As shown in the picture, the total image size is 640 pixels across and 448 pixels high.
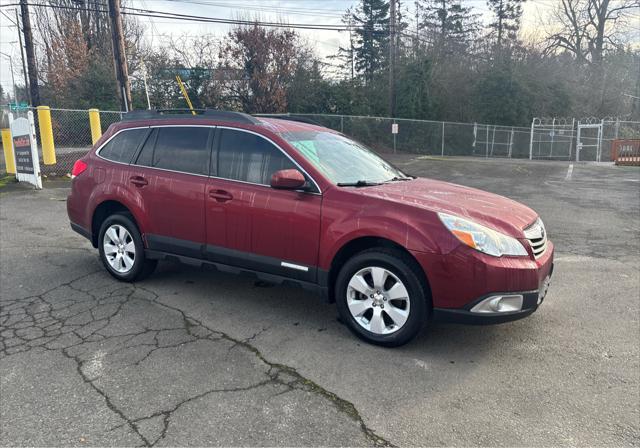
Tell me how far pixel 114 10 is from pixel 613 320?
617 inches

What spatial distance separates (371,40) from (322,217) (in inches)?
1496

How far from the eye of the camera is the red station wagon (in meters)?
3.64

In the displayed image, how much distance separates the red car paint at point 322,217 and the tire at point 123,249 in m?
0.15

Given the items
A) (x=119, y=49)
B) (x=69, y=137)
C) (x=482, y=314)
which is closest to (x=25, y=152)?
(x=119, y=49)

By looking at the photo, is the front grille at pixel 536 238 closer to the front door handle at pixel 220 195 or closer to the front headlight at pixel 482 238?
the front headlight at pixel 482 238

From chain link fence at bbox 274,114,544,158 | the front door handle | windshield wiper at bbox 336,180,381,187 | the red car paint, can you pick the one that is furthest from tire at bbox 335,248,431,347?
chain link fence at bbox 274,114,544,158

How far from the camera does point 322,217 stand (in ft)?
13.3

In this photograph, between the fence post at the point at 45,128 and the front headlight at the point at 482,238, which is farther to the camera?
the fence post at the point at 45,128

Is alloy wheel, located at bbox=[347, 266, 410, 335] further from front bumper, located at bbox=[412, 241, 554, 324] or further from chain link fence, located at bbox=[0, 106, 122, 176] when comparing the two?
chain link fence, located at bbox=[0, 106, 122, 176]

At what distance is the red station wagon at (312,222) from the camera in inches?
143

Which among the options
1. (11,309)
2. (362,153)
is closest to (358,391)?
(362,153)

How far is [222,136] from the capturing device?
186 inches

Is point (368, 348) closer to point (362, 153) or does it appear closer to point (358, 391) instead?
point (358, 391)

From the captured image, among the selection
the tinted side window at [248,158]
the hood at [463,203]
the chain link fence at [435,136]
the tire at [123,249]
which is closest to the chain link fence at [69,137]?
the tire at [123,249]
